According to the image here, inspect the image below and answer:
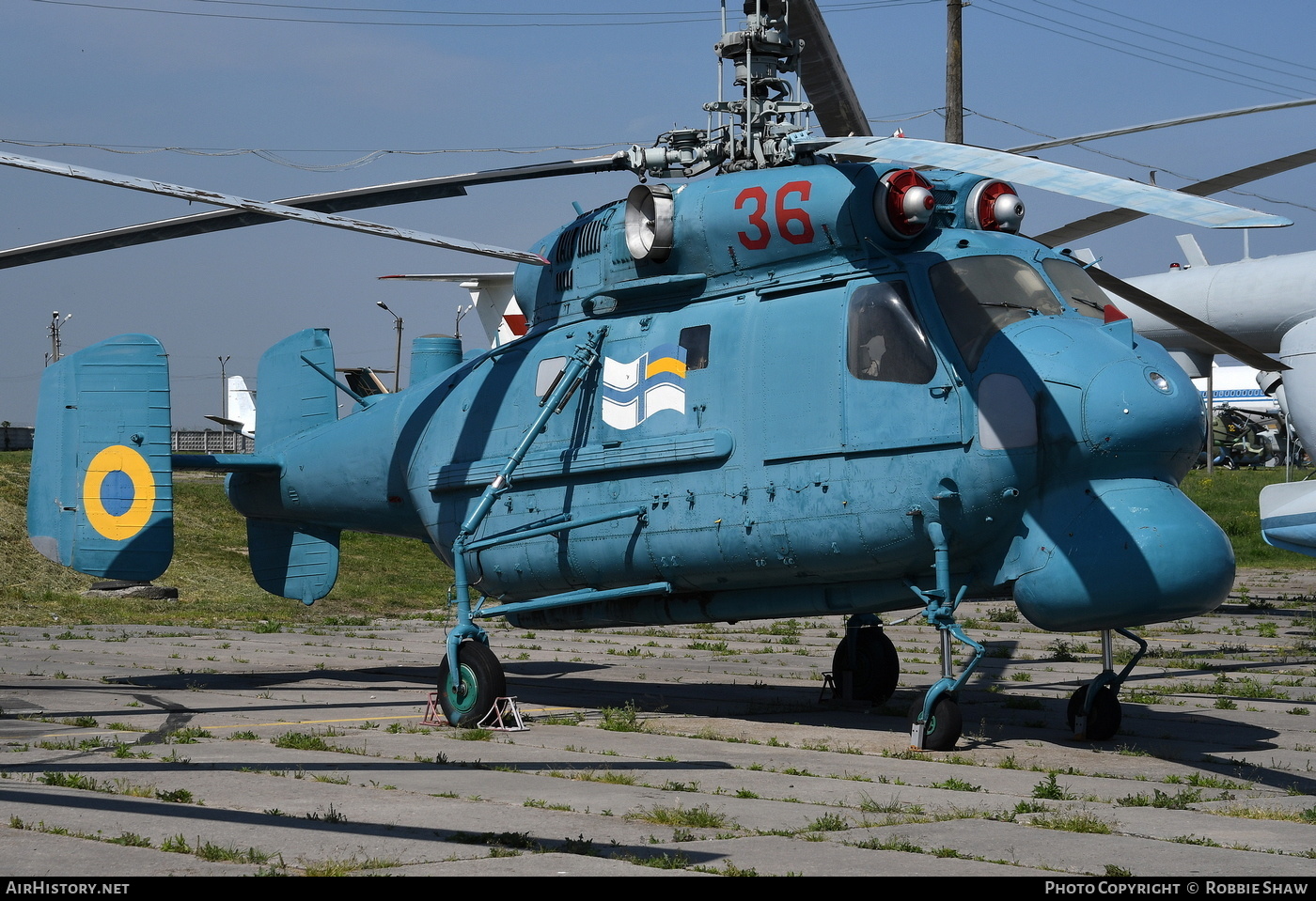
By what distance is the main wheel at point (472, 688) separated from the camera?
10.5m

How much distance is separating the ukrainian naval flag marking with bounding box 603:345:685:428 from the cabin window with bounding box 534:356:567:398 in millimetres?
554

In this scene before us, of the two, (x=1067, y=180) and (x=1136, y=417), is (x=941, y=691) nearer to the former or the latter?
(x=1136, y=417)

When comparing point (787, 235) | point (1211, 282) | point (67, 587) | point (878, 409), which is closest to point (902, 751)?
point (878, 409)

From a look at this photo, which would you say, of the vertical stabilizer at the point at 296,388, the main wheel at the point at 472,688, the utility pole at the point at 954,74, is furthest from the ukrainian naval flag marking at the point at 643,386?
the utility pole at the point at 954,74

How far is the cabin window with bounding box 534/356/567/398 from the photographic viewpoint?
11312 millimetres

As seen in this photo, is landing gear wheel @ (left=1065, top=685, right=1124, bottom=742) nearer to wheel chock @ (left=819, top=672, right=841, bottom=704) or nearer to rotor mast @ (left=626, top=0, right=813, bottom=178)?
wheel chock @ (left=819, top=672, right=841, bottom=704)

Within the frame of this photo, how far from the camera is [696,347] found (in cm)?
1035

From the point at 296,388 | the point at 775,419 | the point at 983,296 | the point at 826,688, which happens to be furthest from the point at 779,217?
the point at 296,388

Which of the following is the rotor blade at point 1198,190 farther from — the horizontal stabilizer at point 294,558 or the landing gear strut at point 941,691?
the horizontal stabilizer at point 294,558

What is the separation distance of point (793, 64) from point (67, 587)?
764 inches

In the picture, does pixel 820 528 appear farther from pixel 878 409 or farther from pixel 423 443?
pixel 423 443

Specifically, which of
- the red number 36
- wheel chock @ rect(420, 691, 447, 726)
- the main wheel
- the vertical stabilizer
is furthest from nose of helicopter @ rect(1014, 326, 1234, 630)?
the vertical stabilizer

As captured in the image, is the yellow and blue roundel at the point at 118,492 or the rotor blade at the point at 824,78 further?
the yellow and blue roundel at the point at 118,492

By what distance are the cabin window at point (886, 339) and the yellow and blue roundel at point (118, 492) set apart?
637 centimetres
